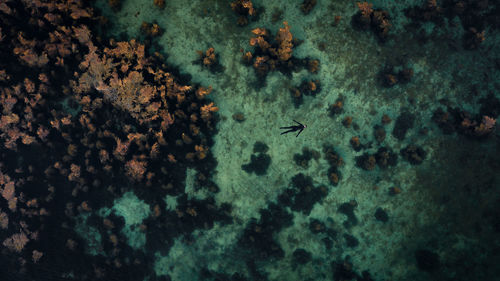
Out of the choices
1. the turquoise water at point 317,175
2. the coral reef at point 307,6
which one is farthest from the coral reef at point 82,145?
the coral reef at point 307,6

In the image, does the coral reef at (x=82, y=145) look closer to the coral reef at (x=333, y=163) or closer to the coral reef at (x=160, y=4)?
the coral reef at (x=160, y=4)

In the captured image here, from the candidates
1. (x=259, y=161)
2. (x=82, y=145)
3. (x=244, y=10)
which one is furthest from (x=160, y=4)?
(x=259, y=161)

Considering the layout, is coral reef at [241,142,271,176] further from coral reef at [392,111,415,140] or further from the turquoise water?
coral reef at [392,111,415,140]

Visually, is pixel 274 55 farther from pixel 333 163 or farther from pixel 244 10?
pixel 333 163

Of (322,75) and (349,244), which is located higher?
(322,75)

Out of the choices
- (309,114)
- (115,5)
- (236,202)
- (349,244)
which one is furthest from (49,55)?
(349,244)

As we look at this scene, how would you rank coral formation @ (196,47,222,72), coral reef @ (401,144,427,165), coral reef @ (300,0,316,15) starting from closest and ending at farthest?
coral reef @ (401,144,427,165)
coral reef @ (300,0,316,15)
coral formation @ (196,47,222,72)

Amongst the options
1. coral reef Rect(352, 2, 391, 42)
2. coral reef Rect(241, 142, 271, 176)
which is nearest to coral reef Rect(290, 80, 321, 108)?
coral reef Rect(241, 142, 271, 176)

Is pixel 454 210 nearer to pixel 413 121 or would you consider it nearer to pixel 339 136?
pixel 413 121
